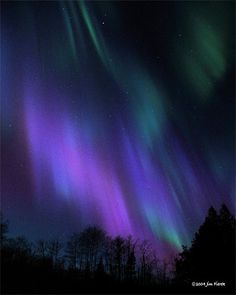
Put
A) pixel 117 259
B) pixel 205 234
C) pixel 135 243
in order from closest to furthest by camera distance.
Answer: pixel 205 234 < pixel 117 259 < pixel 135 243

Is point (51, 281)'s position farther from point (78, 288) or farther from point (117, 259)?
point (117, 259)

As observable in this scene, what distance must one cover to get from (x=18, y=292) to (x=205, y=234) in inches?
929

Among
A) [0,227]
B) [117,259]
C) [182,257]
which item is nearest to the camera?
[182,257]

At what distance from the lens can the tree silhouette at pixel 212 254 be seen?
97.5ft

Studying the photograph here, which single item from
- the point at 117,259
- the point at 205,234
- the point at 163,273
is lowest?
the point at 163,273

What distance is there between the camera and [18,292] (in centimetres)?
1827

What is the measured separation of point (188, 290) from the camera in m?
26.3

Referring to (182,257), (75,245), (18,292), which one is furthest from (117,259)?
(18,292)

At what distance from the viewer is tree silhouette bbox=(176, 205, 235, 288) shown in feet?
97.5

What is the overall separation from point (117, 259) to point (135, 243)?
10821 millimetres

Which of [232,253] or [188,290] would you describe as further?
[232,253]

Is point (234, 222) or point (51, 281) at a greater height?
point (234, 222)

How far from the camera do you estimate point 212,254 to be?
103 ft

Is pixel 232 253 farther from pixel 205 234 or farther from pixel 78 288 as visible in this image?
pixel 78 288
